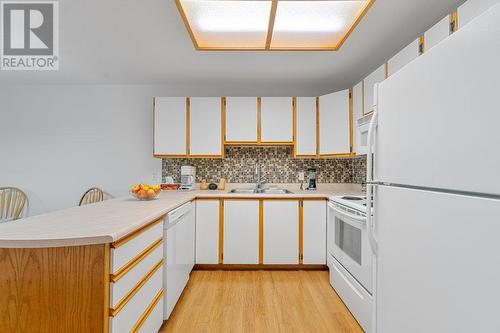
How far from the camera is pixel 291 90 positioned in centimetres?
358

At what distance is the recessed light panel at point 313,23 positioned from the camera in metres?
1.68

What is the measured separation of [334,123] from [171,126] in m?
1.96

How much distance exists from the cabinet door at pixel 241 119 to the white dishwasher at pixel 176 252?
106 centimetres

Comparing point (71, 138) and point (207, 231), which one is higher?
point (71, 138)

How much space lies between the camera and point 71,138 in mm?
3639

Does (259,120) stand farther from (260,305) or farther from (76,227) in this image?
(76,227)

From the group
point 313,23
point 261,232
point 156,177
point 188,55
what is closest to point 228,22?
point 313,23

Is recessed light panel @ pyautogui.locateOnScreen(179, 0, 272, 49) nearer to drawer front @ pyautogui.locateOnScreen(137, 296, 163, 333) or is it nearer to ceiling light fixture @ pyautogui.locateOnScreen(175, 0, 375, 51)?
ceiling light fixture @ pyautogui.locateOnScreen(175, 0, 375, 51)

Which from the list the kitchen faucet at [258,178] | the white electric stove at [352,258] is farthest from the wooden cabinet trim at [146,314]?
the kitchen faucet at [258,178]

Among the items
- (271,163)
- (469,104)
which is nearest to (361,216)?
(469,104)

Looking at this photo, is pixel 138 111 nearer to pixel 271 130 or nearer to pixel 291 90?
pixel 271 130

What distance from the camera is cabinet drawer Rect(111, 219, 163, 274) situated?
1.16 m

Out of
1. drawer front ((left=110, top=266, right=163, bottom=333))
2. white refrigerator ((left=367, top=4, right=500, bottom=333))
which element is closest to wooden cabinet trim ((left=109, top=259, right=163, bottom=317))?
drawer front ((left=110, top=266, right=163, bottom=333))

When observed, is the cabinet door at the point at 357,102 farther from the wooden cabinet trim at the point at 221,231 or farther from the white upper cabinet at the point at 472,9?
the wooden cabinet trim at the point at 221,231
